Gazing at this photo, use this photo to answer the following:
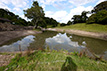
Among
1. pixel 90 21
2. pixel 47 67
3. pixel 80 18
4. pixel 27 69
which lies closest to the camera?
pixel 27 69

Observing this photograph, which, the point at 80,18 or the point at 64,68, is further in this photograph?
the point at 80,18

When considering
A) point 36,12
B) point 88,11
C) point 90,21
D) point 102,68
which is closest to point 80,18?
point 88,11

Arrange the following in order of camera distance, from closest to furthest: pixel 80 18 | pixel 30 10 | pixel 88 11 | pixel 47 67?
pixel 47 67
pixel 30 10
pixel 88 11
pixel 80 18

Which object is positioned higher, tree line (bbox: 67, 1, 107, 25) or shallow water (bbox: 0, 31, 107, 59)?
tree line (bbox: 67, 1, 107, 25)

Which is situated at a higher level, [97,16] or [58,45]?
[97,16]

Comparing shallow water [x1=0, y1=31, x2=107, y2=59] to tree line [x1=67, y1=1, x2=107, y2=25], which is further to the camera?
tree line [x1=67, y1=1, x2=107, y2=25]

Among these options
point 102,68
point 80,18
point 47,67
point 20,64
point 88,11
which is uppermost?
point 88,11

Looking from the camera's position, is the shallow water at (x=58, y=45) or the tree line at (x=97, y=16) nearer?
the shallow water at (x=58, y=45)

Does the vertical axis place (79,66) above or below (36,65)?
below

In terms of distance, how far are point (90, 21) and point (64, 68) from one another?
156ft

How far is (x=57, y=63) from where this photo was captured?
4035 mm

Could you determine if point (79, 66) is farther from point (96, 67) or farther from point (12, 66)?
point (12, 66)

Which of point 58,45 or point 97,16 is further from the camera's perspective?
point 97,16

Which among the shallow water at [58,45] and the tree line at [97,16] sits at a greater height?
the tree line at [97,16]
